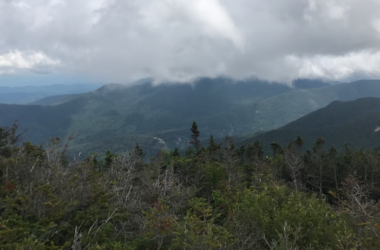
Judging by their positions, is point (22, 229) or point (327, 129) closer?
point (22, 229)

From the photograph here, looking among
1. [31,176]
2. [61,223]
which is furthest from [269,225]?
[31,176]

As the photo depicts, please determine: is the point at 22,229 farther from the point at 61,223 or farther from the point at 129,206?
the point at 129,206

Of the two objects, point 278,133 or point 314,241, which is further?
point 278,133

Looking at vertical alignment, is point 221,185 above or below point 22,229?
below

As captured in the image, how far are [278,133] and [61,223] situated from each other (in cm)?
15237

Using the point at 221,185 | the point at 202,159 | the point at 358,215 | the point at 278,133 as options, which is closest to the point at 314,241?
the point at 358,215

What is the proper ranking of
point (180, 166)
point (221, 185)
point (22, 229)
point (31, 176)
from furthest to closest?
point (180, 166), point (221, 185), point (31, 176), point (22, 229)

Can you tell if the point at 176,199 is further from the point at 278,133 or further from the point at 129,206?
the point at 278,133

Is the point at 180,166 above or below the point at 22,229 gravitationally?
below

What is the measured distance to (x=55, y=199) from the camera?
1135cm

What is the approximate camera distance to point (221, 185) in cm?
2883

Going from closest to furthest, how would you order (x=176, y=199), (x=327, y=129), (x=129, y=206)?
(x=129, y=206) < (x=176, y=199) < (x=327, y=129)

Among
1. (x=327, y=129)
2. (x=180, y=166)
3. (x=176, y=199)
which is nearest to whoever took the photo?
(x=176, y=199)

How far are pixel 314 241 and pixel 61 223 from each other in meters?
10.5
